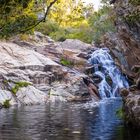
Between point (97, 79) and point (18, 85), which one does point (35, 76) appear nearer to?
point (18, 85)

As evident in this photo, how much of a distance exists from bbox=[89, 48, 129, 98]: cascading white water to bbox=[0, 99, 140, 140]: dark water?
19097 mm

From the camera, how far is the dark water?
21188 mm

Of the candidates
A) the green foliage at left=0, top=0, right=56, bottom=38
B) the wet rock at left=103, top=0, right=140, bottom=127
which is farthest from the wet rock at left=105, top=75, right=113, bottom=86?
the green foliage at left=0, top=0, right=56, bottom=38

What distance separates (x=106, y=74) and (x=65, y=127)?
31.4m

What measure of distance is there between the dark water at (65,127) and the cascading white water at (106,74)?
19097mm

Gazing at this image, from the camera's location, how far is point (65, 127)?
24.4 metres

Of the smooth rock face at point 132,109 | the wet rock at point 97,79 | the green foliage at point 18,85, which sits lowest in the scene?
the smooth rock face at point 132,109

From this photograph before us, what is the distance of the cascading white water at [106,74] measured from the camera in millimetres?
51062

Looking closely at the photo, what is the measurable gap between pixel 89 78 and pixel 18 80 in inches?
427

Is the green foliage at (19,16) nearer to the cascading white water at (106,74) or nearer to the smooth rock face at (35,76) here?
the smooth rock face at (35,76)

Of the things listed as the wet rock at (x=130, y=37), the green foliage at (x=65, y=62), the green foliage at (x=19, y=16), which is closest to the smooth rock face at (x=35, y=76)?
the green foliage at (x=65, y=62)

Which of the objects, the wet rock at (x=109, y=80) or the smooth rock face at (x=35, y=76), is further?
the wet rock at (x=109, y=80)

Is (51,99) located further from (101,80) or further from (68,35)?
(68,35)

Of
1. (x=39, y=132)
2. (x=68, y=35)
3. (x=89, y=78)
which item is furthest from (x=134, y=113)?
(x=68, y=35)
